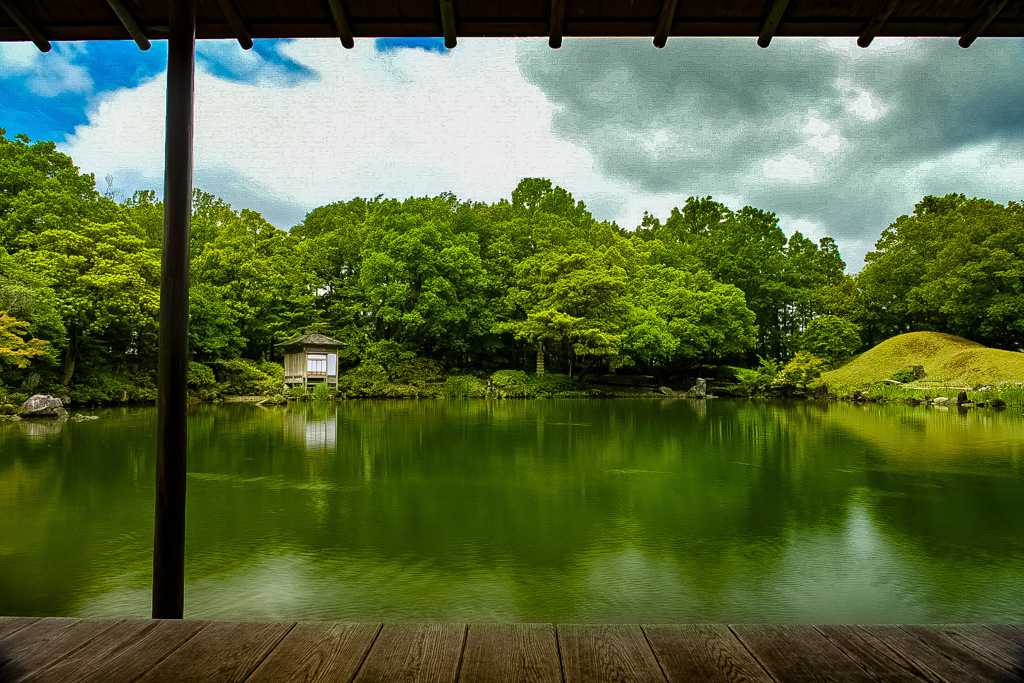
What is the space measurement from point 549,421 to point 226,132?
29679 millimetres

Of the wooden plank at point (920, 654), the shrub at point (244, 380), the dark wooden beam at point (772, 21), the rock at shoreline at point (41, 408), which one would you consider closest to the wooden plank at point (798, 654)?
the wooden plank at point (920, 654)

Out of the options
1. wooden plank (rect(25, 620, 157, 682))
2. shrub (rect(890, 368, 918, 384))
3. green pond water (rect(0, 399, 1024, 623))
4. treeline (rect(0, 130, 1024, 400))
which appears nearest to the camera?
wooden plank (rect(25, 620, 157, 682))

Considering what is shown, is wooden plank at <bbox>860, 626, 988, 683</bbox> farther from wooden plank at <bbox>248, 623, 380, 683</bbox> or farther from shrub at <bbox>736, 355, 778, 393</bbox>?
shrub at <bbox>736, 355, 778, 393</bbox>

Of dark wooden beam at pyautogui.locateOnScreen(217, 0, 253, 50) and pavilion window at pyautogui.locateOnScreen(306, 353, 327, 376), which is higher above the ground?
dark wooden beam at pyautogui.locateOnScreen(217, 0, 253, 50)

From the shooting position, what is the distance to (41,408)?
1278cm

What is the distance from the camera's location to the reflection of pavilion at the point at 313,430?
9719 mm

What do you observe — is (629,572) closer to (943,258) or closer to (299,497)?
(299,497)

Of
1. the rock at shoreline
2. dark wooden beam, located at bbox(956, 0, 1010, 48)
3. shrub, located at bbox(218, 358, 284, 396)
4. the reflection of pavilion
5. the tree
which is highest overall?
dark wooden beam, located at bbox(956, 0, 1010, 48)

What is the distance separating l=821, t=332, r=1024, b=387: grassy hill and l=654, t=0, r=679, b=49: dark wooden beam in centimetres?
2108

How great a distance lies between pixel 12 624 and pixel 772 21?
10.7 ft

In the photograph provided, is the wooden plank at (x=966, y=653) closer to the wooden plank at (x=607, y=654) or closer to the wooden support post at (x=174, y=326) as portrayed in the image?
the wooden plank at (x=607, y=654)

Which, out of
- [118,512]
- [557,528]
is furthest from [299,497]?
[557,528]

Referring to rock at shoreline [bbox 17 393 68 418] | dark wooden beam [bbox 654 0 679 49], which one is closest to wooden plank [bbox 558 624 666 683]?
dark wooden beam [bbox 654 0 679 49]

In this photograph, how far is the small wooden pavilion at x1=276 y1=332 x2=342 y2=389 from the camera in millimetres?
20386
